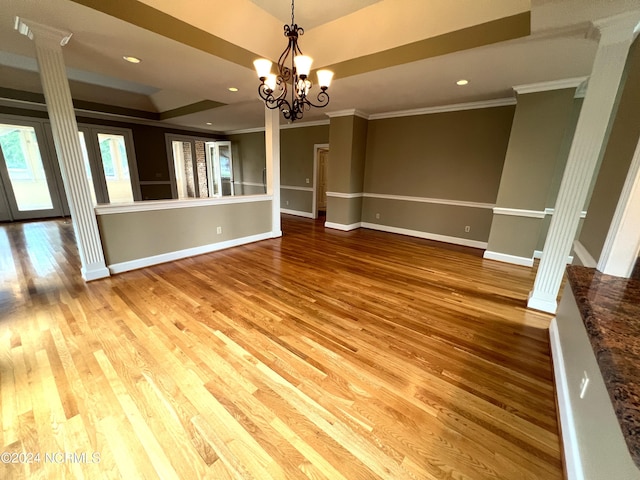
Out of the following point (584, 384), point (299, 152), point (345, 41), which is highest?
point (345, 41)

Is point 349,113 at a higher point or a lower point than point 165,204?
higher

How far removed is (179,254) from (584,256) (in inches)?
185

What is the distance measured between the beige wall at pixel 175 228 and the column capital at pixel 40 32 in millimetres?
1773

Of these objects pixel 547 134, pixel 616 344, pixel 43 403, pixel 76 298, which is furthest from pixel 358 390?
pixel 547 134

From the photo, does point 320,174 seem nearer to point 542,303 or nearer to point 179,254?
point 179,254

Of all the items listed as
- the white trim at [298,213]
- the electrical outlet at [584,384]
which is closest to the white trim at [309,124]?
the white trim at [298,213]

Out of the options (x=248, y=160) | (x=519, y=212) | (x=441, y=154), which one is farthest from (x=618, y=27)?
(x=248, y=160)

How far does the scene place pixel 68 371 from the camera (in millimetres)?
1697

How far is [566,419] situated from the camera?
133 cm

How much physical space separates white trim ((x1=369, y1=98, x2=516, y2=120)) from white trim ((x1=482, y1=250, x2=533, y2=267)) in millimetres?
2576

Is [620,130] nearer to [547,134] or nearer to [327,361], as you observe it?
[547,134]

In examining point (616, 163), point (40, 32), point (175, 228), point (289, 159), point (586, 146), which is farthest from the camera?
point (289, 159)

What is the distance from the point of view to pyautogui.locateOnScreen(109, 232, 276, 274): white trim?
3.30 m

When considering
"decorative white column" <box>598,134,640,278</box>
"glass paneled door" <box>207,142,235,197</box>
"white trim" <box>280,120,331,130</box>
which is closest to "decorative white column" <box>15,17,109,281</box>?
"decorative white column" <box>598,134,640,278</box>
